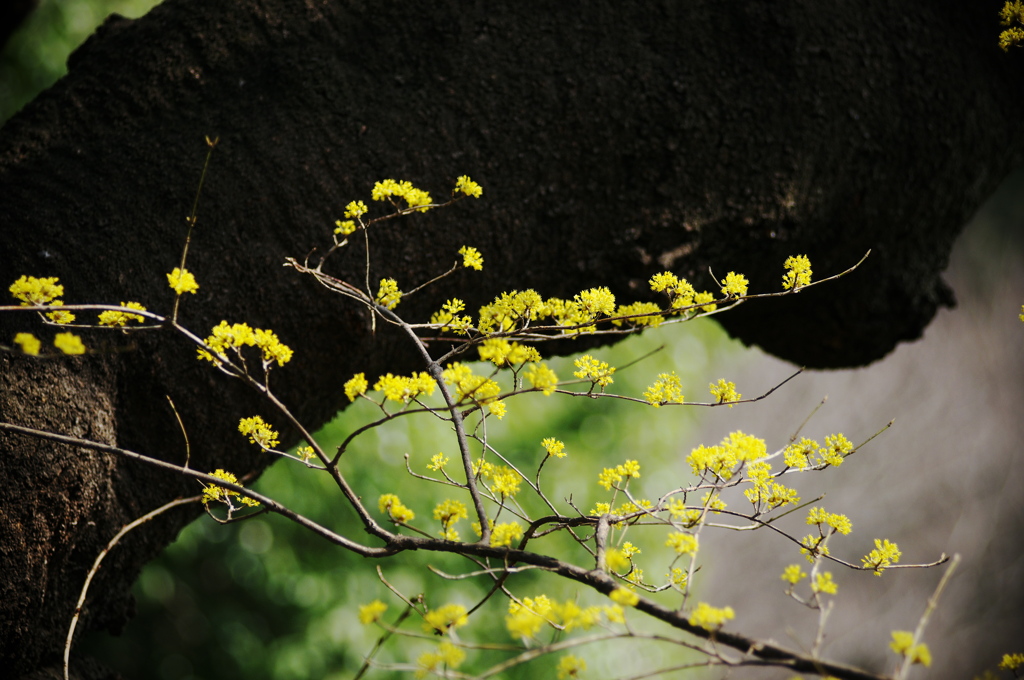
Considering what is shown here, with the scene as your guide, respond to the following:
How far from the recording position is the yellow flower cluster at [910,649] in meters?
0.48

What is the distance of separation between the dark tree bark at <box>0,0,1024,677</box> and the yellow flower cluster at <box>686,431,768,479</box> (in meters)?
0.51

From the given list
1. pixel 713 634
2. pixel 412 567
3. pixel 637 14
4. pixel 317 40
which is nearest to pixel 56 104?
pixel 317 40

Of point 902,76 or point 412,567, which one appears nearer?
point 902,76

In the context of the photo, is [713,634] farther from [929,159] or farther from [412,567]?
[412,567]

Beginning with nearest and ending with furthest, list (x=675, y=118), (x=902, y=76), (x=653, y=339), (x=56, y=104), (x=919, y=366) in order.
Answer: (x=56, y=104) → (x=675, y=118) → (x=902, y=76) → (x=919, y=366) → (x=653, y=339)

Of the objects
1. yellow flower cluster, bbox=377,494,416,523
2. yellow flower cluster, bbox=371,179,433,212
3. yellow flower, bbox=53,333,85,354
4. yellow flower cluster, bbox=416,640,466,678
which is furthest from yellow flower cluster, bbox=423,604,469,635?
yellow flower cluster, bbox=371,179,433,212

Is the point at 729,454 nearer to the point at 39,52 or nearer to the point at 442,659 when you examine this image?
the point at 442,659

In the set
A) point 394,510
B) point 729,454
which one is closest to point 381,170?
point 394,510

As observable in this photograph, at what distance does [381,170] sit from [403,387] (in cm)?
50

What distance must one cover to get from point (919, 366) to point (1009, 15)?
202 inches

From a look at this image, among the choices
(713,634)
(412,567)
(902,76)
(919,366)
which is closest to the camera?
(713,634)

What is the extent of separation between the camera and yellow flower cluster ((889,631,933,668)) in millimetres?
484

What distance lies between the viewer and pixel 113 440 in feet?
3.04

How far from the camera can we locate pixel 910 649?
1.68 ft
